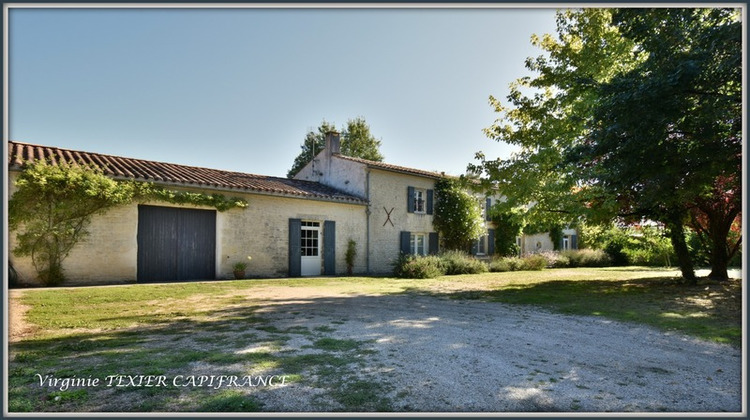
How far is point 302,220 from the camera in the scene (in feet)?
55.3

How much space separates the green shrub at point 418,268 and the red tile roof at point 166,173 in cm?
330

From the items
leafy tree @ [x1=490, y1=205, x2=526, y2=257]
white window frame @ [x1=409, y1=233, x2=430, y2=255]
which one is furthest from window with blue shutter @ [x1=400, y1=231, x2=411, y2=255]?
leafy tree @ [x1=490, y1=205, x2=526, y2=257]

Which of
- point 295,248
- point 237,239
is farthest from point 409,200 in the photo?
point 237,239

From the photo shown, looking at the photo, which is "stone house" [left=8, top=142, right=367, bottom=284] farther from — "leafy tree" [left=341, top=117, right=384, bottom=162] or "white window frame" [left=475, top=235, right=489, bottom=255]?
"leafy tree" [left=341, top=117, right=384, bottom=162]

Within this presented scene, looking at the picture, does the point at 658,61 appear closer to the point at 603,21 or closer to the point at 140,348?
the point at 603,21

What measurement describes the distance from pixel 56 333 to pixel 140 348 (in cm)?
162

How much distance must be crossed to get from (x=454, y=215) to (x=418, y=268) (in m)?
6.12

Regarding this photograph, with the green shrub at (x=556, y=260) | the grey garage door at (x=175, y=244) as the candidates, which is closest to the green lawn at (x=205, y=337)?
the grey garage door at (x=175, y=244)

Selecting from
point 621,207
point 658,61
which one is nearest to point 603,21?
point 621,207

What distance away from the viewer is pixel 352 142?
1529 inches

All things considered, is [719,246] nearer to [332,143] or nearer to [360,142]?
[332,143]

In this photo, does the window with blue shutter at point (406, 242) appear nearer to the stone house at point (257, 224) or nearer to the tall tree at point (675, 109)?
the stone house at point (257, 224)

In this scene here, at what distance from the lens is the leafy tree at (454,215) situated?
21.8 m

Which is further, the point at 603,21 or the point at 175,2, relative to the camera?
the point at 603,21
